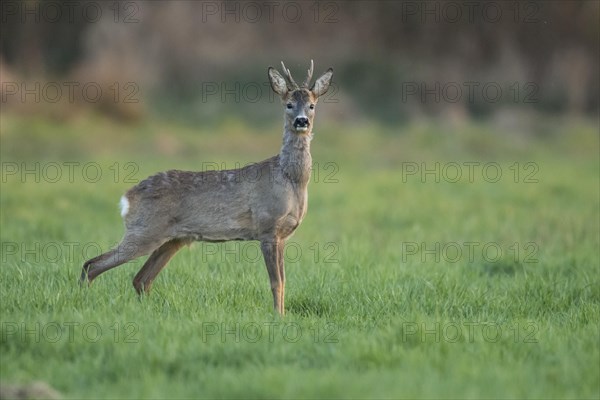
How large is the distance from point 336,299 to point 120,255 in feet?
6.30

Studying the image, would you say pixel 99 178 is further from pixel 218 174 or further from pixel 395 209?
pixel 218 174

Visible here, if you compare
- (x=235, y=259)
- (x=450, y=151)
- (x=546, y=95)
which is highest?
(x=546, y=95)

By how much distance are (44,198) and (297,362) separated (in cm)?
1009

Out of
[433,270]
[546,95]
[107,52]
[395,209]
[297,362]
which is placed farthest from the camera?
[546,95]

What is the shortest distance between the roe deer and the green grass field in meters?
0.38

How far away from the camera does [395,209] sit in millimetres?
15492

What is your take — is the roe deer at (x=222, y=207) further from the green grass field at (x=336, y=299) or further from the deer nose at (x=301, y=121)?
the green grass field at (x=336, y=299)

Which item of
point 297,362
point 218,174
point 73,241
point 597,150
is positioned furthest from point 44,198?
point 597,150

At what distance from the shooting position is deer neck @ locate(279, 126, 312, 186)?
28.1ft

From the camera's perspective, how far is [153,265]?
28.1 feet

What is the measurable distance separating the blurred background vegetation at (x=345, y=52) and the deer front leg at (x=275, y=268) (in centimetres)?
1880

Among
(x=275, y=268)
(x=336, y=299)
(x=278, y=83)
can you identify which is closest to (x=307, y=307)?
(x=336, y=299)

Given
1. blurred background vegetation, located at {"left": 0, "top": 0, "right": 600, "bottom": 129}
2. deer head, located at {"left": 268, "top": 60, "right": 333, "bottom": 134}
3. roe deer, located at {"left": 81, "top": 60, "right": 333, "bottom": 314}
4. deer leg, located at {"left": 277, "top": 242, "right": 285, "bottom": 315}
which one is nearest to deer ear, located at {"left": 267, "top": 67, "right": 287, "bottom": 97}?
deer head, located at {"left": 268, "top": 60, "right": 333, "bottom": 134}

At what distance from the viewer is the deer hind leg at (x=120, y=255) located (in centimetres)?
823
